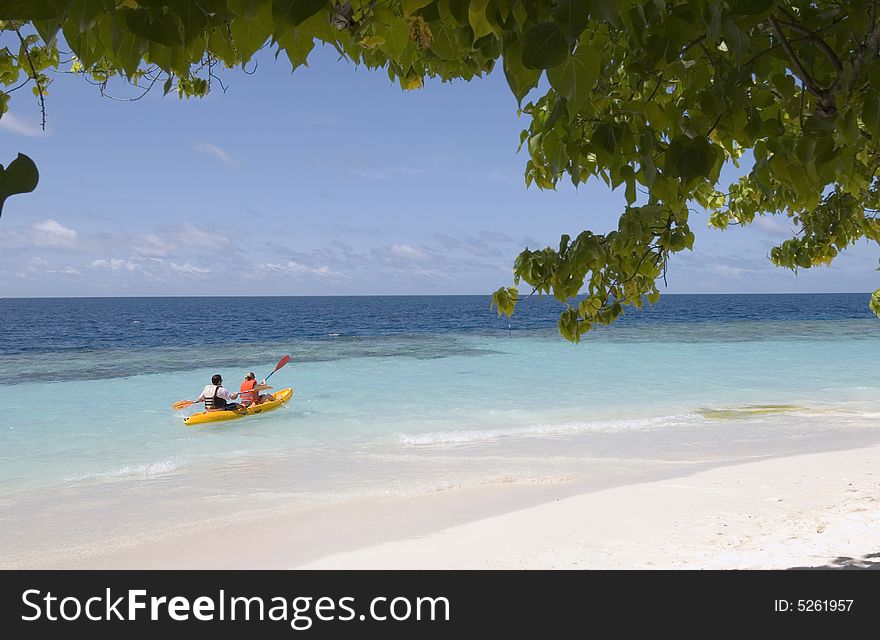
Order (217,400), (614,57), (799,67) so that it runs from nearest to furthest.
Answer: (799,67)
(614,57)
(217,400)

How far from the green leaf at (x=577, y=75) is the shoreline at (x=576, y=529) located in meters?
4.95

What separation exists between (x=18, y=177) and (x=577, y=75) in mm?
795

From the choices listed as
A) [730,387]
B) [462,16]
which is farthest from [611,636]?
[730,387]

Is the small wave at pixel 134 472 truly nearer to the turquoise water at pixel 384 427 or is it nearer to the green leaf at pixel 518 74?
the turquoise water at pixel 384 427

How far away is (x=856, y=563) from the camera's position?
480 cm

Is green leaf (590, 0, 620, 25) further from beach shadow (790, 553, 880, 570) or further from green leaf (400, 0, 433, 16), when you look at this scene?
beach shadow (790, 553, 880, 570)

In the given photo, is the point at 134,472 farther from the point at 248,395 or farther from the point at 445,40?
the point at 445,40

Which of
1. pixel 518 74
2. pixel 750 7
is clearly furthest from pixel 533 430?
pixel 518 74

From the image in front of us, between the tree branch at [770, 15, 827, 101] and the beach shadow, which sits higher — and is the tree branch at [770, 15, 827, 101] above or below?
above

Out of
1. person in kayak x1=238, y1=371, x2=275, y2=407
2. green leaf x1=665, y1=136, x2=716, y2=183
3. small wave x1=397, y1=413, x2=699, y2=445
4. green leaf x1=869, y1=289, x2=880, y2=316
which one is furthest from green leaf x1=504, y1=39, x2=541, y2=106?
person in kayak x1=238, y1=371, x2=275, y2=407

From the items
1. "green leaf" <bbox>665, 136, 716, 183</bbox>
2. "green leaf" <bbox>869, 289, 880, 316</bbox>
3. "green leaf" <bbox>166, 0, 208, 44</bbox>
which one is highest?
"green leaf" <bbox>166, 0, 208, 44</bbox>

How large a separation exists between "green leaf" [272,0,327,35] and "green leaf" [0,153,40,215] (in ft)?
1.25

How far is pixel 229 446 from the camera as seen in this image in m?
12.0

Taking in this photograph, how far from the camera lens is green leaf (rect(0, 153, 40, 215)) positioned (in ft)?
2.89
